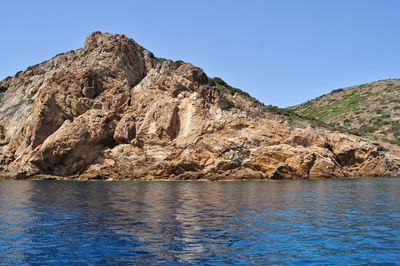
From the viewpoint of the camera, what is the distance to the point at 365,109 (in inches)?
5103

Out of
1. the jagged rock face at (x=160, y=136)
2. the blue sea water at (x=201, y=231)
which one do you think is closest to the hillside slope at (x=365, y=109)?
the jagged rock face at (x=160, y=136)

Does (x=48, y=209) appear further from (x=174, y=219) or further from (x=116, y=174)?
(x=116, y=174)

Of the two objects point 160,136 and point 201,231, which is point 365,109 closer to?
point 160,136

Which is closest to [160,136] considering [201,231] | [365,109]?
[201,231]

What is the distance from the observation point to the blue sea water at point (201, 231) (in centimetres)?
1631

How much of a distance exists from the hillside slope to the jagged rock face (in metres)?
33.4

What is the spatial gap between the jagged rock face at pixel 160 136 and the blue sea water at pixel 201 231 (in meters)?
28.2

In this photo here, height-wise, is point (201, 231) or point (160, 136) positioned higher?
point (160, 136)

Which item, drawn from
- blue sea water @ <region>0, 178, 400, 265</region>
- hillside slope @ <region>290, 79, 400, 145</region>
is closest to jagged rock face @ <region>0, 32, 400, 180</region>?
blue sea water @ <region>0, 178, 400, 265</region>

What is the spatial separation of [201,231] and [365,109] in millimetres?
118031

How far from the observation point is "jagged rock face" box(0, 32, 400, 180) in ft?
212

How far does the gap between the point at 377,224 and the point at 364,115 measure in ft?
354

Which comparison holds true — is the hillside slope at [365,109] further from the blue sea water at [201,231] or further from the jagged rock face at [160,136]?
the blue sea water at [201,231]

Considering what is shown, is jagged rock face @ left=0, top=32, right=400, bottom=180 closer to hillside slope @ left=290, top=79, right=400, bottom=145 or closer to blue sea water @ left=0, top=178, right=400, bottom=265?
blue sea water @ left=0, top=178, right=400, bottom=265
